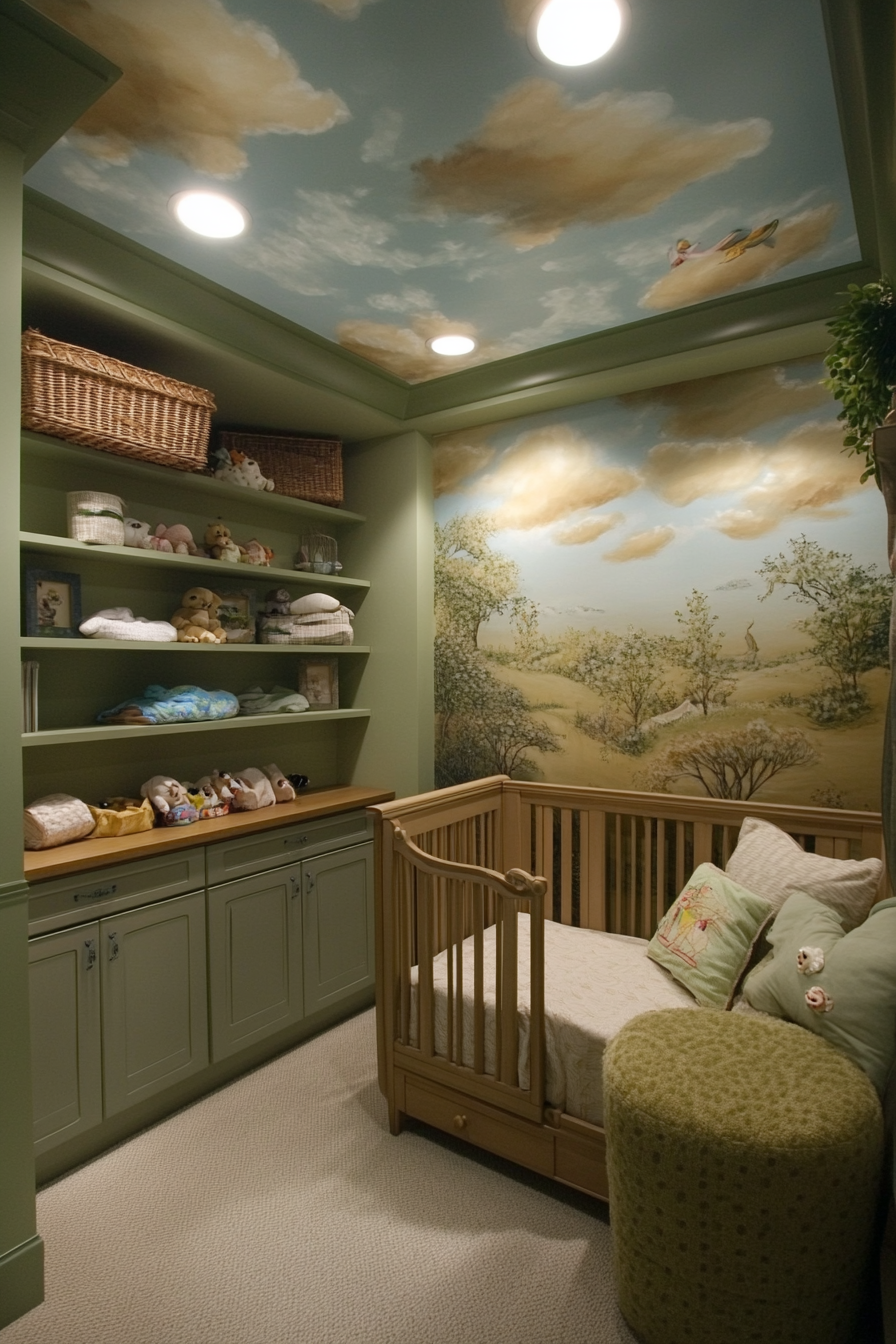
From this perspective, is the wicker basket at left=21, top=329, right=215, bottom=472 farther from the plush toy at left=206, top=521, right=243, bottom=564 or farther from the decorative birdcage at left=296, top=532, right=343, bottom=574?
the decorative birdcage at left=296, top=532, right=343, bottom=574

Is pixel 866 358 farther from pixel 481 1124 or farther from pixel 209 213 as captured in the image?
pixel 481 1124

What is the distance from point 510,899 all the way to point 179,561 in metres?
1.62

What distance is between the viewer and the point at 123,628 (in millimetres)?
2422

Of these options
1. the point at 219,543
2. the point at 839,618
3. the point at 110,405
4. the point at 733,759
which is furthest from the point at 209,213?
the point at 733,759

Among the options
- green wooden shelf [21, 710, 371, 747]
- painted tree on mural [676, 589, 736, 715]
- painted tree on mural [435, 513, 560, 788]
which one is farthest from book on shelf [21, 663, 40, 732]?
painted tree on mural [676, 589, 736, 715]

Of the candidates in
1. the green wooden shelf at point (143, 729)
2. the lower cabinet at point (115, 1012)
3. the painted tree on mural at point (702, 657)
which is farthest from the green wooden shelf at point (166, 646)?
the painted tree on mural at point (702, 657)

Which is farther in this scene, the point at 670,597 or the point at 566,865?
the point at 566,865

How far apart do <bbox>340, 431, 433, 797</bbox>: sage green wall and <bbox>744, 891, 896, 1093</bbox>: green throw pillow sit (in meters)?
1.75

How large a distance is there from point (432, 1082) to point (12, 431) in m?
2.13

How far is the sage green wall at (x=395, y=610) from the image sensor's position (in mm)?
3311

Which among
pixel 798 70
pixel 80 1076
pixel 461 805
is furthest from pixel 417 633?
pixel 798 70

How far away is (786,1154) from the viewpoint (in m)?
1.34

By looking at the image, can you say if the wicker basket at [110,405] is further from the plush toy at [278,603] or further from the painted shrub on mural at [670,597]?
the painted shrub on mural at [670,597]

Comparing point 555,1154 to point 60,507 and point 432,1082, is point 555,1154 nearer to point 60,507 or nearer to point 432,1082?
point 432,1082
